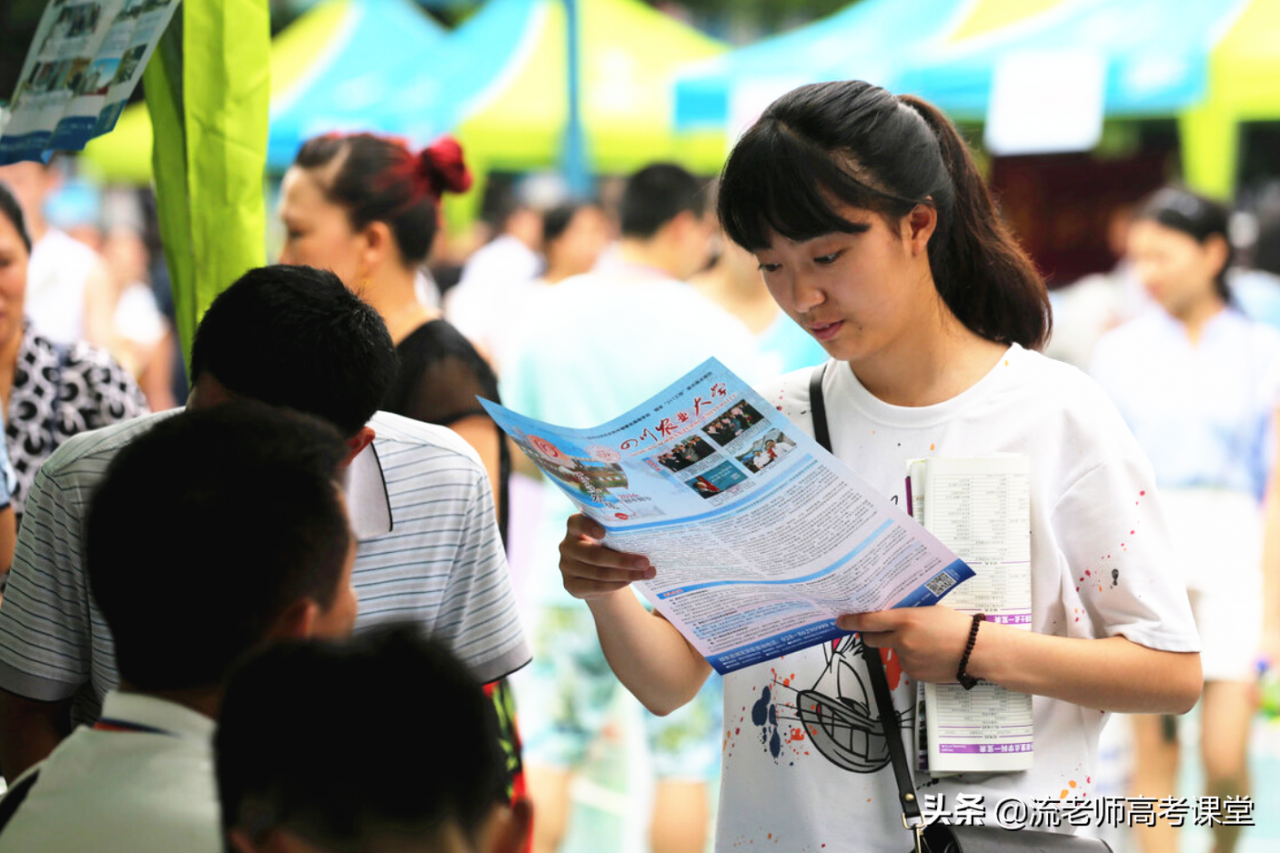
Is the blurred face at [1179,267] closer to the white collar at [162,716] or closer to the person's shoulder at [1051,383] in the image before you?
the person's shoulder at [1051,383]

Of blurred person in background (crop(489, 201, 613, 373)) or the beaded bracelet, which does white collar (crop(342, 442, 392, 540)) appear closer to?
the beaded bracelet

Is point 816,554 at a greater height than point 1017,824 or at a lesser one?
greater

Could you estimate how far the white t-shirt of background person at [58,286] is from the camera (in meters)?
4.82

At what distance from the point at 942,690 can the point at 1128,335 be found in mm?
3176

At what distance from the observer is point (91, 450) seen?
174 centimetres

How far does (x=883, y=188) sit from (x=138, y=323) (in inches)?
304

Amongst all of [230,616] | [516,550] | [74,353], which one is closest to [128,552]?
[230,616]

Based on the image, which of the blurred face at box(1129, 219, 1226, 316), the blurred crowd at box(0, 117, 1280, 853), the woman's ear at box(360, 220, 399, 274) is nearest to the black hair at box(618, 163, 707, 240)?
the blurred crowd at box(0, 117, 1280, 853)

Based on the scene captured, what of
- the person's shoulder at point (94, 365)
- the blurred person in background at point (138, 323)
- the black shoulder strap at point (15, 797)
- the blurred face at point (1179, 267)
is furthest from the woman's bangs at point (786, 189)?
the blurred person in background at point (138, 323)

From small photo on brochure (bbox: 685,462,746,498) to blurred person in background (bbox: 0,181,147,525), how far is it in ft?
5.62

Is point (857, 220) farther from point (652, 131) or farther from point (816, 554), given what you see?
point (652, 131)

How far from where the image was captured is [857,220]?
1.66 m

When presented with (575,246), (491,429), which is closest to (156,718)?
(491,429)

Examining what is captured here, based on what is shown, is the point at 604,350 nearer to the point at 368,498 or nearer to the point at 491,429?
the point at 491,429
